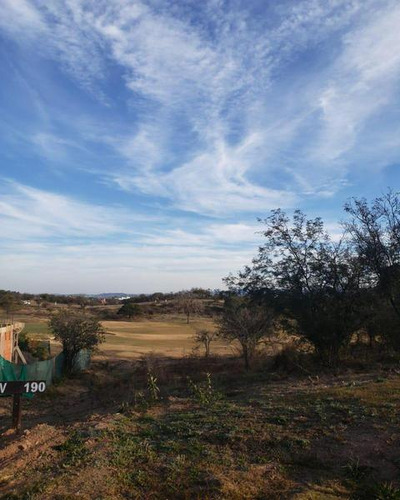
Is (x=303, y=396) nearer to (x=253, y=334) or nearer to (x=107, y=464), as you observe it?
(x=107, y=464)

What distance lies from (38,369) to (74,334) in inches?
188

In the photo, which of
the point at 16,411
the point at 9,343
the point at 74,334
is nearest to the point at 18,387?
the point at 16,411

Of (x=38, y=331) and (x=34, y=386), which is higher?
(x=34, y=386)

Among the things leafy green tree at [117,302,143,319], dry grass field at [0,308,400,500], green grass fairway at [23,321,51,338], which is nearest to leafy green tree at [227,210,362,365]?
dry grass field at [0,308,400,500]

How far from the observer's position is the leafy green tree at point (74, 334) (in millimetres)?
22203

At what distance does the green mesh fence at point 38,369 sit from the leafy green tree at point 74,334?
345 mm

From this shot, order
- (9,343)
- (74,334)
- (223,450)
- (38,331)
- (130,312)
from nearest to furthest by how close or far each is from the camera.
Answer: (223,450), (9,343), (74,334), (38,331), (130,312)

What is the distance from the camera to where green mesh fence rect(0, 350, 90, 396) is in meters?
16.3

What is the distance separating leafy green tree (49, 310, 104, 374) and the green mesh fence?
345 mm

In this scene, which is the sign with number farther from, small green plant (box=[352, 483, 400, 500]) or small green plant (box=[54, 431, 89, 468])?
small green plant (box=[352, 483, 400, 500])

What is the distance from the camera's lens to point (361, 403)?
8.85 meters

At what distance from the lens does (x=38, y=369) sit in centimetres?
1777

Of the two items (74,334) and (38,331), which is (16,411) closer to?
(74,334)

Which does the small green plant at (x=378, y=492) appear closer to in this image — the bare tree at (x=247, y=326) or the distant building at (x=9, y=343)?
the bare tree at (x=247, y=326)
